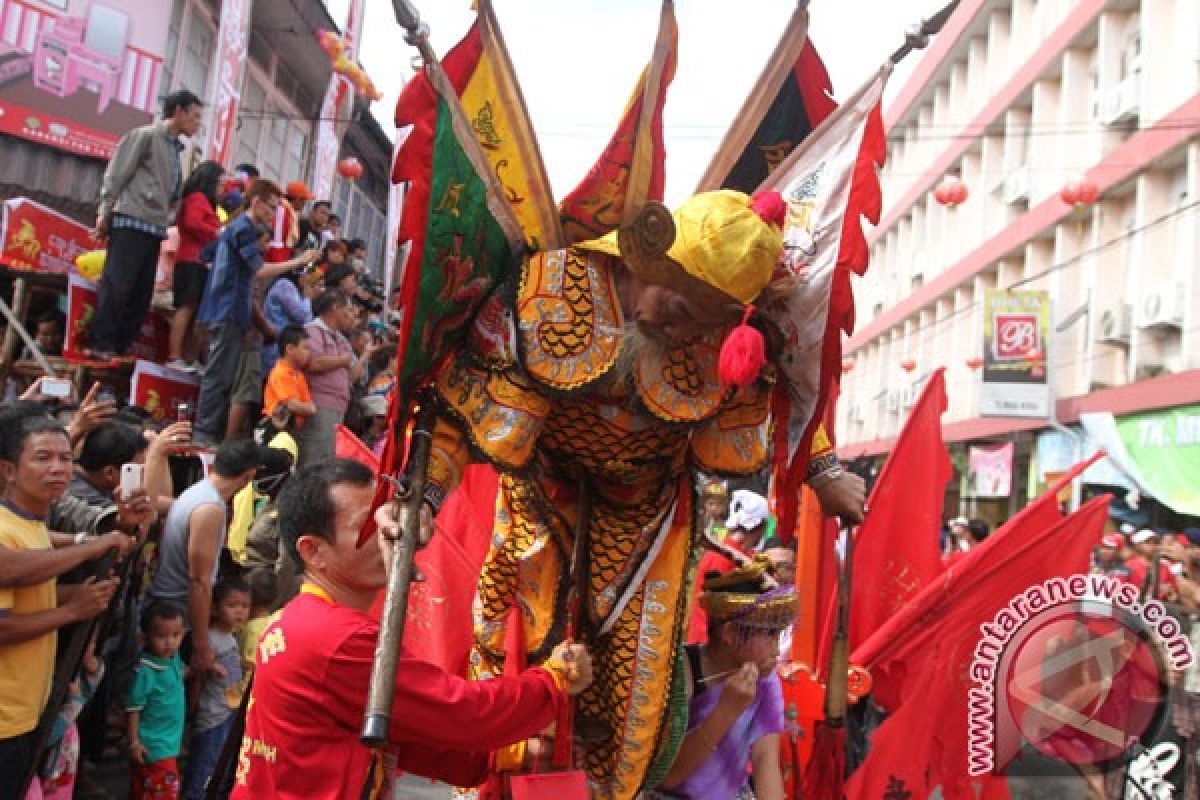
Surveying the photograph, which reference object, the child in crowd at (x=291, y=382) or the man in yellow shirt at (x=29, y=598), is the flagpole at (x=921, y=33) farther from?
the child in crowd at (x=291, y=382)

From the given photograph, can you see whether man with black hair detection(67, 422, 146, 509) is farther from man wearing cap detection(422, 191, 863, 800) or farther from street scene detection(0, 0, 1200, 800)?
man wearing cap detection(422, 191, 863, 800)

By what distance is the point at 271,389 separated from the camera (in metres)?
5.66

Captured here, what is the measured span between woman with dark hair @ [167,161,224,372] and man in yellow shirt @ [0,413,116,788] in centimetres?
312

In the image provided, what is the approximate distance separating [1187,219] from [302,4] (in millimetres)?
11374

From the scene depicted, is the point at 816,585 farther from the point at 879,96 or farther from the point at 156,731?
the point at 156,731

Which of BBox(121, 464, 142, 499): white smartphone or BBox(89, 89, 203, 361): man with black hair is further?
BBox(89, 89, 203, 361): man with black hair

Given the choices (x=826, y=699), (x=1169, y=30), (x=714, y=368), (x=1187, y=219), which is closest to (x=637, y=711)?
(x=826, y=699)

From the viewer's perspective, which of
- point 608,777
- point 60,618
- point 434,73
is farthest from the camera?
point 60,618

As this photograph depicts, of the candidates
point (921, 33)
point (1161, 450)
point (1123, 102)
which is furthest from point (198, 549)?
point (1123, 102)

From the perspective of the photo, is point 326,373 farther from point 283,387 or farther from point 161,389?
point 161,389

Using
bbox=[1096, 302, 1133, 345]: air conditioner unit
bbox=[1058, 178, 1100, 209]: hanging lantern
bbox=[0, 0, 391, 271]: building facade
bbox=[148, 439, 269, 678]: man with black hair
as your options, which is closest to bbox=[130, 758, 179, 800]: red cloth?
bbox=[148, 439, 269, 678]: man with black hair


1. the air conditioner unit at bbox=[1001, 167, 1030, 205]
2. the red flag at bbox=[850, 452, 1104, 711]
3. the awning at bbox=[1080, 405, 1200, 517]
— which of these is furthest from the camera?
the air conditioner unit at bbox=[1001, 167, 1030, 205]

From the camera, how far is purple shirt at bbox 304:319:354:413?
5957mm

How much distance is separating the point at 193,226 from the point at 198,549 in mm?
2799
